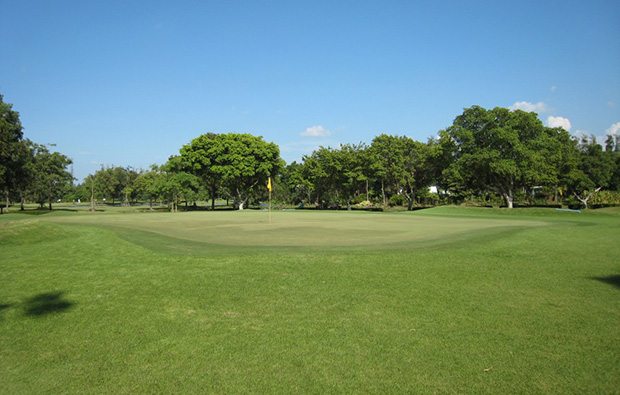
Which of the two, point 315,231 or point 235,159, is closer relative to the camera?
point 315,231

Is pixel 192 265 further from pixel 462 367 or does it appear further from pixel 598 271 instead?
pixel 598 271

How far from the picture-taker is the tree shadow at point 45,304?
568cm

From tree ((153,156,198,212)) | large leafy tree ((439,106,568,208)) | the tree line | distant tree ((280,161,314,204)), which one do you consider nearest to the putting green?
large leafy tree ((439,106,568,208))

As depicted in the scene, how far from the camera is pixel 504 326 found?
510cm

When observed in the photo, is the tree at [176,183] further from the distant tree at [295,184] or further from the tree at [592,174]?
the tree at [592,174]

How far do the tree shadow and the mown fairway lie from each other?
5cm

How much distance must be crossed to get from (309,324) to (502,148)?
→ 4416 cm

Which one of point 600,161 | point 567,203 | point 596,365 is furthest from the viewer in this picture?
point 600,161

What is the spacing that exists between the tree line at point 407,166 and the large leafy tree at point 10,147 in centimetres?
14

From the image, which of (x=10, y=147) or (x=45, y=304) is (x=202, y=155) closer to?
(x=10, y=147)

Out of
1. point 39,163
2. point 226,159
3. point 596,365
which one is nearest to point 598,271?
point 596,365

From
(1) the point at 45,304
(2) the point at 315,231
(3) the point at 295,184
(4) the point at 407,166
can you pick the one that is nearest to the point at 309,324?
(1) the point at 45,304

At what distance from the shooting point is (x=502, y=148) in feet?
140

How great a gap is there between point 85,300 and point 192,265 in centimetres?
295
